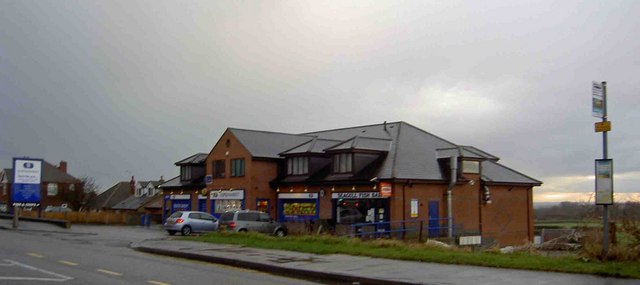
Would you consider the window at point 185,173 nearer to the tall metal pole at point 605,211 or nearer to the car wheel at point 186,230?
the car wheel at point 186,230

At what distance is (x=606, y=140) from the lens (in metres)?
14.7

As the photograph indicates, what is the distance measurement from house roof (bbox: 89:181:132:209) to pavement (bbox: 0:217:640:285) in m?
76.6

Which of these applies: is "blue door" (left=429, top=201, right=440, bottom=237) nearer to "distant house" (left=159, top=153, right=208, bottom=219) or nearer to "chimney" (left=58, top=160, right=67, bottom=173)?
"distant house" (left=159, top=153, right=208, bottom=219)

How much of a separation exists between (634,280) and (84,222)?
5714 centimetres

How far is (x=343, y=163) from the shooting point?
41156mm

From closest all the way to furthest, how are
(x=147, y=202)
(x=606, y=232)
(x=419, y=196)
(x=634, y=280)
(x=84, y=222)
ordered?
1. (x=634, y=280)
2. (x=606, y=232)
3. (x=419, y=196)
4. (x=84, y=222)
5. (x=147, y=202)

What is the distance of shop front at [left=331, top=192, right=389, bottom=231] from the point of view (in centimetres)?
3769

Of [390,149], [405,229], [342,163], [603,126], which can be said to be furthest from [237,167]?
[603,126]

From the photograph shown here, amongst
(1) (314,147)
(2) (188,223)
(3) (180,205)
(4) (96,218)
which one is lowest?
(4) (96,218)

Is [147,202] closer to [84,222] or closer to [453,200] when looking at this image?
[84,222]

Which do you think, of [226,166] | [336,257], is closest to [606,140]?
[336,257]

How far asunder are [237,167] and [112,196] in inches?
2153

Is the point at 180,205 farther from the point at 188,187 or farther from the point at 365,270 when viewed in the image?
the point at 365,270

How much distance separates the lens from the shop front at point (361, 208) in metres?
37.7
